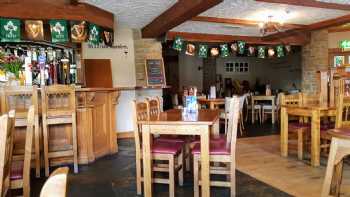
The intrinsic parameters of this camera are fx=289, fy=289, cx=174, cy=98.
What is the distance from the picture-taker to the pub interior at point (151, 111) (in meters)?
2.73

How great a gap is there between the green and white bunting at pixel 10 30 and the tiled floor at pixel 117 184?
205 centimetres

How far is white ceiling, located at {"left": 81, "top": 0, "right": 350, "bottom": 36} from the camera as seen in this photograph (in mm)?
4531

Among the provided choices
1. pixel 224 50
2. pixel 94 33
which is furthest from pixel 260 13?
pixel 94 33

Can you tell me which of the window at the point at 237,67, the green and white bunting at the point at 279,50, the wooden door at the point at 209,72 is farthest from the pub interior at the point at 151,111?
the window at the point at 237,67

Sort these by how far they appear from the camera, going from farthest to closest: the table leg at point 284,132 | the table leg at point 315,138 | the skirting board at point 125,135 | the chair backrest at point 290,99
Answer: the skirting board at point 125,135 < the chair backrest at point 290,99 < the table leg at point 284,132 < the table leg at point 315,138

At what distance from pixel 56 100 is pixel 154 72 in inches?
105

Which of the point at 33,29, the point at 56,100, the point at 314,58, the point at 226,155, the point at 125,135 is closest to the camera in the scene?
the point at 226,155

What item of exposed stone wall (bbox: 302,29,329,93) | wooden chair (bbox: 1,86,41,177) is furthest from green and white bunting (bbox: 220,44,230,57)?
wooden chair (bbox: 1,86,41,177)

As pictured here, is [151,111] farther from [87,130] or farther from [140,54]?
[140,54]

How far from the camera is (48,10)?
4.25 m

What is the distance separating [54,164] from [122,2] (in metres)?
2.57

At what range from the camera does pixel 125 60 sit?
6.20 m

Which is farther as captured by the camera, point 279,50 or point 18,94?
point 279,50

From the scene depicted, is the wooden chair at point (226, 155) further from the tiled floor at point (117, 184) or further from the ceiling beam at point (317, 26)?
the ceiling beam at point (317, 26)
